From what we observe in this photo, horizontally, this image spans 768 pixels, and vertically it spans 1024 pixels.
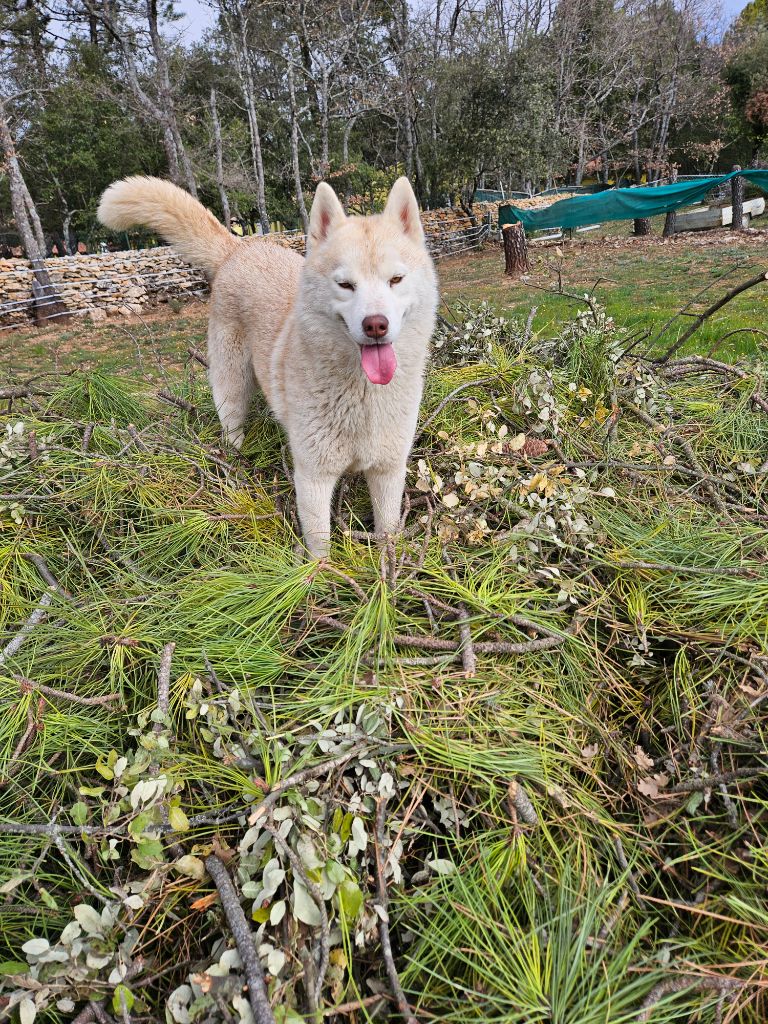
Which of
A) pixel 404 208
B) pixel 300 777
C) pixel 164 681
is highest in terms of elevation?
pixel 404 208

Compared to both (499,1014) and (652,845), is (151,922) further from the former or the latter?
(652,845)

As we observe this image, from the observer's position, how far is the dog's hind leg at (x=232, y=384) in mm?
3244

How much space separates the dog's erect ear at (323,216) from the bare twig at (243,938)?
224 cm

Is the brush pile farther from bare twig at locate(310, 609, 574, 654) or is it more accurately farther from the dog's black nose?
the dog's black nose

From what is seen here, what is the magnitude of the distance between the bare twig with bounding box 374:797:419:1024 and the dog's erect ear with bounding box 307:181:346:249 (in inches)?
85.0

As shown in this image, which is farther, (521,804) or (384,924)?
(521,804)

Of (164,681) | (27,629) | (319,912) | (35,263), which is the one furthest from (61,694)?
(35,263)

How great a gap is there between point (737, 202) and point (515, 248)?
8426 mm

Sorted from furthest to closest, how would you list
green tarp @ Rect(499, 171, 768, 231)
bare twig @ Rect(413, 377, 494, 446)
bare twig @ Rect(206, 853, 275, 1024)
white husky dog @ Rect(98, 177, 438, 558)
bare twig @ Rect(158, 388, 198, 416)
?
green tarp @ Rect(499, 171, 768, 231) < bare twig @ Rect(158, 388, 198, 416) < bare twig @ Rect(413, 377, 494, 446) < white husky dog @ Rect(98, 177, 438, 558) < bare twig @ Rect(206, 853, 275, 1024)

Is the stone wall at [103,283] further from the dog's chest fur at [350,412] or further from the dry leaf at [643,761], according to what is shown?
the dry leaf at [643,761]

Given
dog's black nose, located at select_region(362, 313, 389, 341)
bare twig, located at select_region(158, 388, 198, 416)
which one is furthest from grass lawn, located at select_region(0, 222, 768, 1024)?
dog's black nose, located at select_region(362, 313, 389, 341)

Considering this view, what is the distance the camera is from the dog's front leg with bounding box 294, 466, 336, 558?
7.61 ft

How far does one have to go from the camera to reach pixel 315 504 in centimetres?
234

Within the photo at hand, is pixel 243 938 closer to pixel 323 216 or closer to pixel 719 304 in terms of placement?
pixel 323 216
